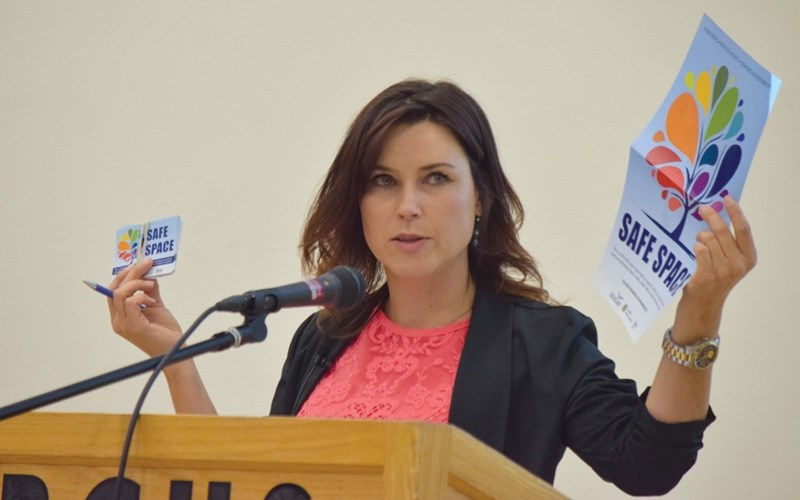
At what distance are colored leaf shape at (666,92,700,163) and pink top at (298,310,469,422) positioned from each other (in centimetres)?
62

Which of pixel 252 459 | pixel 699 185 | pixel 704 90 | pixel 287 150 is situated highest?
pixel 287 150

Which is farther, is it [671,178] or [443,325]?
[443,325]

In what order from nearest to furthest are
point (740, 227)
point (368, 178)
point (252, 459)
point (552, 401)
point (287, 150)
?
point (252, 459) < point (740, 227) < point (552, 401) < point (368, 178) < point (287, 150)

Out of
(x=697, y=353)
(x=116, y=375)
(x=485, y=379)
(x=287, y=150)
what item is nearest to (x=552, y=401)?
(x=485, y=379)

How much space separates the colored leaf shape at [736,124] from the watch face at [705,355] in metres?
0.29

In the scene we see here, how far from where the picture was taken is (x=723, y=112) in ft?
4.97

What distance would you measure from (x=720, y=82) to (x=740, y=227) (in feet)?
0.64

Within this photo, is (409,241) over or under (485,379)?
over

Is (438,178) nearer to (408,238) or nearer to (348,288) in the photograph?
(408,238)

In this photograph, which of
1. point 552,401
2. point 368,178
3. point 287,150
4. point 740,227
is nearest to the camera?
point 740,227

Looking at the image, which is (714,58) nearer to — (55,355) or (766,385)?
(766,385)

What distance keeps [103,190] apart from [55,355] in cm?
49

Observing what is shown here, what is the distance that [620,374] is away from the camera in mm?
2770

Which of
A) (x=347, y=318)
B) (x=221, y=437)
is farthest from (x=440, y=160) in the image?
(x=221, y=437)
